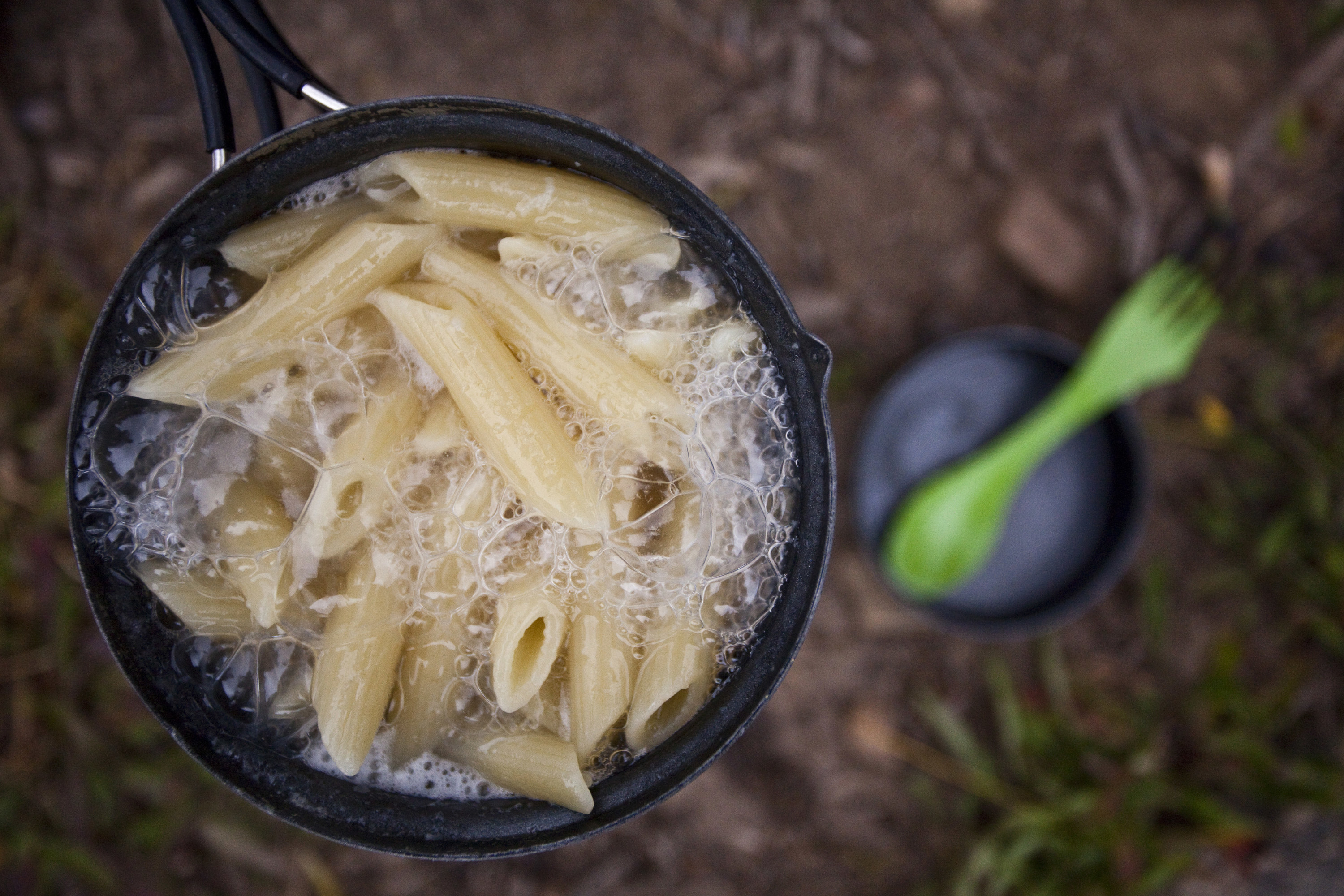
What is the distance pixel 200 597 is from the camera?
2.88ft

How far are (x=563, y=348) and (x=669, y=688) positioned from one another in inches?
15.1

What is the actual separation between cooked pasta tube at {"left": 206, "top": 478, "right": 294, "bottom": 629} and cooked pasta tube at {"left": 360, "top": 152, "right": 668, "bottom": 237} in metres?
0.36

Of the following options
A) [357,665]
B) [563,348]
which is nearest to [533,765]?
[357,665]

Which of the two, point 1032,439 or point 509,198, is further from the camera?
point 1032,439

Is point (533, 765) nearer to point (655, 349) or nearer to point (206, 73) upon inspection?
point (655, 349)

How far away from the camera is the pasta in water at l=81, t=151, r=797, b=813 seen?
861 millimetres

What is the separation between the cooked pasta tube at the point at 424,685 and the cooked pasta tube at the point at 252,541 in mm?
155

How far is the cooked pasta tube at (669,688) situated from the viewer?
887 millimetres

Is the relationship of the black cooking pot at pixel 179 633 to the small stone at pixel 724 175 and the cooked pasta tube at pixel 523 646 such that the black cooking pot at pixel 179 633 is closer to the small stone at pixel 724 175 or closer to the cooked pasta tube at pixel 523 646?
the cooked pasta tube at pixel 523 646

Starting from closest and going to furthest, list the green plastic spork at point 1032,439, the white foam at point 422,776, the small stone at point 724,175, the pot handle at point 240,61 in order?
the pot handle at point 240,61
the white foam at point 422,776
the green plastic spork at point 1032,439
the small stone at point 724,175

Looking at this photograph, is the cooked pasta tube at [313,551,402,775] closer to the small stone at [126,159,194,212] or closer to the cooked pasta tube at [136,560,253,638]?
the cooked pasta tube at [136,560,253,638]

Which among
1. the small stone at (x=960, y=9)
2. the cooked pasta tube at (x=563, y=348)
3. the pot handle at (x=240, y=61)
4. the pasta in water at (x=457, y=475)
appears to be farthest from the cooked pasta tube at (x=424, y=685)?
the small stone at (x=960, y=9)

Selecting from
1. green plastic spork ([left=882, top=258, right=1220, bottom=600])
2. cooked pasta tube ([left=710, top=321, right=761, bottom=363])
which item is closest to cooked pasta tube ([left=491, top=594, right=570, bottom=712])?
cooked pasta tube ([left=710, top=321, right=761, bottom=363])

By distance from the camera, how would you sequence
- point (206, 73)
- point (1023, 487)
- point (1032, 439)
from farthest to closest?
point (1023, 487), point (1032, 439), point (206, 73)
